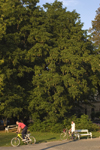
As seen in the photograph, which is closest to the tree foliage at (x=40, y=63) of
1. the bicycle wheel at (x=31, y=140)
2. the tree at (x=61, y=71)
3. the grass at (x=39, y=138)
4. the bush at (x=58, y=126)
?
the tree at (x=61, y=71)

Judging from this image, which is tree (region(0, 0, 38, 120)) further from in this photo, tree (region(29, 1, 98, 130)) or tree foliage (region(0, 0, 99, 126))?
Answer: tree (region(29, 1, 98, 130))

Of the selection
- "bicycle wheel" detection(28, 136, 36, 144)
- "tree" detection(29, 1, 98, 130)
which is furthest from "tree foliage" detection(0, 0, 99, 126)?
"bicycle wheel" detection(28, 136, 36, 144)

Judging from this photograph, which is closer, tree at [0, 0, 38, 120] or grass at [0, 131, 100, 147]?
grass at [0, 131, 100, 147]

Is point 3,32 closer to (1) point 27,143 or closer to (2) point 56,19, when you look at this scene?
(2) point 56,19

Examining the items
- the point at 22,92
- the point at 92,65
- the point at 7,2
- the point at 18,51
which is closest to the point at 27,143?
the point at 22,92

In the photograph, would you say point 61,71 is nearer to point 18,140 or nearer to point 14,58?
point 14,58

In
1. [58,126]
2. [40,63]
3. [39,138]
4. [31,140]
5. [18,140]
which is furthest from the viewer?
[40,63]

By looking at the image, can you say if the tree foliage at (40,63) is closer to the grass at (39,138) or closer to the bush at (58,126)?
the bush at (58,126)

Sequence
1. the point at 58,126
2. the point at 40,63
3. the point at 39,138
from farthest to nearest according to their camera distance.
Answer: the point at 40,63, the point at 58,126, the point at 39,138

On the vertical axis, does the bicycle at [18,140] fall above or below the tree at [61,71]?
below

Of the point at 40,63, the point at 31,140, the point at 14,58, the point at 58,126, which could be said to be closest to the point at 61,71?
the point at 40,63

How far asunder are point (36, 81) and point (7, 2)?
9313 millimetres

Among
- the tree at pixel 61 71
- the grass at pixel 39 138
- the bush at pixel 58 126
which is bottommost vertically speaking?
A: the grass at pixel 39 138

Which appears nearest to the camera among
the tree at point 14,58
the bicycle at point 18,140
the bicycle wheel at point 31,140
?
the bicycle at point 18,140
